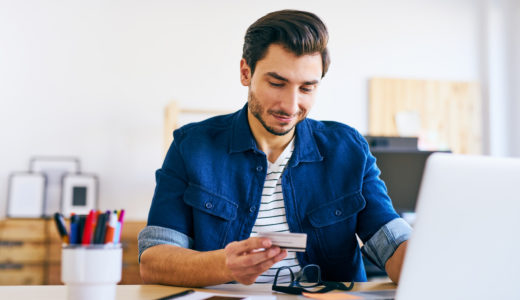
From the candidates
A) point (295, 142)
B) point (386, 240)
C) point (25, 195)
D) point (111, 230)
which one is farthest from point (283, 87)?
point (25, 195)

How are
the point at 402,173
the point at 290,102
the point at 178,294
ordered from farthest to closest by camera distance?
the point at 402,173 → the point at 290,102 → the point at 178,294

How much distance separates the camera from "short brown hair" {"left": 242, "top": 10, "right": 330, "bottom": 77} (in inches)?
55.1

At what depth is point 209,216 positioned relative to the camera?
138 centimetres

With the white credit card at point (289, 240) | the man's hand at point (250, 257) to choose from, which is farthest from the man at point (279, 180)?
the white credit card at point (289, 240)

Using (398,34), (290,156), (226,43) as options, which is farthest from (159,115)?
(290,156)

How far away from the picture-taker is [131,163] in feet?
11.4

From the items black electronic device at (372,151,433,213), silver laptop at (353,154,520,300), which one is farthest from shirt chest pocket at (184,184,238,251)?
black electronic device at (372,151,433,213)

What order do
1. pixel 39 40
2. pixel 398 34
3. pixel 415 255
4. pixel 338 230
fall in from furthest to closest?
pixel 398 34
pixel 39 40
pixel 338 230
pixel 415 255

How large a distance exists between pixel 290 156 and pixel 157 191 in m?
0.37

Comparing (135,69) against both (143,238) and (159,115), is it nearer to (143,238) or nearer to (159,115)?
(159,115)

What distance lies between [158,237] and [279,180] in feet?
1.18

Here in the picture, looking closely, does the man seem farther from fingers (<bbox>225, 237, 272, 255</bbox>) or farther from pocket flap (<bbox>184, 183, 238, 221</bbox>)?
fingers (<bbox>225, 237, 272, 255</bbox>)

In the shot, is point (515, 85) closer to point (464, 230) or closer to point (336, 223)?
point (336, 223)

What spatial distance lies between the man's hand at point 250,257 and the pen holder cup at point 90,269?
25cm
